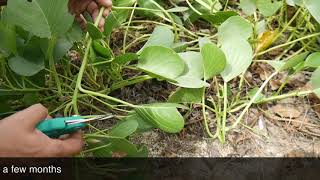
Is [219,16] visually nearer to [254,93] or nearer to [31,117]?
[254,93]

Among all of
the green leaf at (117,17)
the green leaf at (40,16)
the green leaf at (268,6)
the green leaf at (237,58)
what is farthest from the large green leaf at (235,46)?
the green leaf at (40,16)

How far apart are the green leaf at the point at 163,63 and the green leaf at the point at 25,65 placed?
0.19 meters

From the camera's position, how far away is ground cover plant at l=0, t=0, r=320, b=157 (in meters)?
0.79

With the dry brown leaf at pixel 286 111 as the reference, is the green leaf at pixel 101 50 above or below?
above

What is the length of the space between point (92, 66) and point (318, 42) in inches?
22.0

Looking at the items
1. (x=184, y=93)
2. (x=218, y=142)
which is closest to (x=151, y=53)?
(x=184, y=93)

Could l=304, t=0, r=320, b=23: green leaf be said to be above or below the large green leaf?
above

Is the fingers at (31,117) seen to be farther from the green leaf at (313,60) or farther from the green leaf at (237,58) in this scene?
the green leaf at (313,60)

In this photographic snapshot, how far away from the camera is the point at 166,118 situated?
2.59 ft

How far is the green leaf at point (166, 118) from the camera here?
2.58ft

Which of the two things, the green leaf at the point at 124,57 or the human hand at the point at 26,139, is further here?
the green leaf at the point at 124,57

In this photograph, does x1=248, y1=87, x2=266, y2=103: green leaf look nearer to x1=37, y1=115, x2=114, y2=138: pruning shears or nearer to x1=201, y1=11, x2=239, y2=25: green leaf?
x1=201, y1=11, x2=239, y2=25: green leaf

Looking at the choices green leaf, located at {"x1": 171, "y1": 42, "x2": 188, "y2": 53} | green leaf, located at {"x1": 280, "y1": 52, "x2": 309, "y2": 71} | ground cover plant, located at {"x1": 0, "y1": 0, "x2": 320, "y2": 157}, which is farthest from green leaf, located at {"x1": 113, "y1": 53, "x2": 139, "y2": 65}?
green leaf, located at {"x1": 280, "y1": 52, "x2": 309, "y2": 71}

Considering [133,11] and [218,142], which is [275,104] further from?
[133,11]
